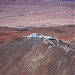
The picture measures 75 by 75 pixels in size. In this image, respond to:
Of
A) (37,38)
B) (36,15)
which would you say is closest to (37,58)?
(37,38)

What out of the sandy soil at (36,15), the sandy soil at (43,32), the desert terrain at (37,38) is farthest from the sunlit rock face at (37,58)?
the sandy soil at (36,15)

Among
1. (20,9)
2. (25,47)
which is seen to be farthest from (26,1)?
(25,47)

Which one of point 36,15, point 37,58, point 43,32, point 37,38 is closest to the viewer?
point 37,58

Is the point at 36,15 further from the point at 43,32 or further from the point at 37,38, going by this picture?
the point at 37,38

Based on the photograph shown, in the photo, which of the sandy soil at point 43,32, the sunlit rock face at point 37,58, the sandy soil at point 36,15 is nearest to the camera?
the sunlit rock face at point 37,58

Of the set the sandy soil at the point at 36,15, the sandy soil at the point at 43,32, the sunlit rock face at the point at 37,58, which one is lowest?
the sandy soil at the point at 36,15

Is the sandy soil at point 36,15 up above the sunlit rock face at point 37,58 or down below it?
below

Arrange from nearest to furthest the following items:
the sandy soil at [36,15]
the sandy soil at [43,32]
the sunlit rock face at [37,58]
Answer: the sunlit rock face at [37,58], the sandy soil at [43,32], the sandy soil at [36,15]

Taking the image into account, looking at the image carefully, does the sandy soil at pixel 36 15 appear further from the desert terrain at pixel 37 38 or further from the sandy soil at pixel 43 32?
the sandy soil at pixel 43 32

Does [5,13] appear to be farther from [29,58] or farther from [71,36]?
[29,58]
